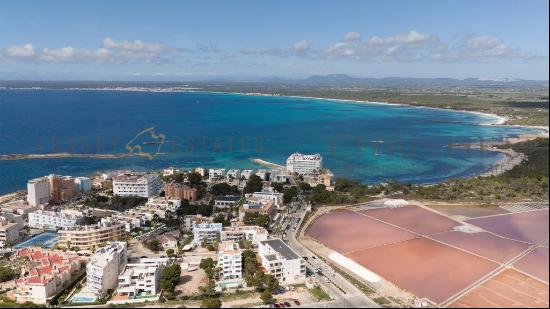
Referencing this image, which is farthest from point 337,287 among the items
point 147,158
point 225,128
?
point 225,128

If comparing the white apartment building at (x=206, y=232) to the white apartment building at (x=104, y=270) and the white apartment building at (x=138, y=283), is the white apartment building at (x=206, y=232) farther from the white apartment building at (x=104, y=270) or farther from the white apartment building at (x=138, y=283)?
the white apartment building at (x=138, y=283)

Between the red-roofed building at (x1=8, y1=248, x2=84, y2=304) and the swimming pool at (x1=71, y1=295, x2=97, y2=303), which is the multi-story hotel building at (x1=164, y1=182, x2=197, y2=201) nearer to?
the red-roofed building at (x1=8, y1=248, x2=84, y2=304)

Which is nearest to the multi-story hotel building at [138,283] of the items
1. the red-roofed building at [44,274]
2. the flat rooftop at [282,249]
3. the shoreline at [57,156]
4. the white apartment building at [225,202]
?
the red-roofed building at [44,274]

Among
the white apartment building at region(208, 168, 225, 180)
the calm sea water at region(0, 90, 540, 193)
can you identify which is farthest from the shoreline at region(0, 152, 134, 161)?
the white apartment building at region(208, 168, 225, 180)

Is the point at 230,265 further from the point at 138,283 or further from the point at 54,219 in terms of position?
the point at 54,219

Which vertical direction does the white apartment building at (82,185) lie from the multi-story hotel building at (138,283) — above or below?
above

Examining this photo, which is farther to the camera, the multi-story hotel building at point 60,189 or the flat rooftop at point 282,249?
the multi-story hotel building at point 60,189

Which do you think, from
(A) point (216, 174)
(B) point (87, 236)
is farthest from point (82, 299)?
(A) point (216, 174)
